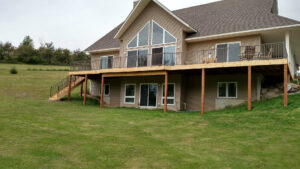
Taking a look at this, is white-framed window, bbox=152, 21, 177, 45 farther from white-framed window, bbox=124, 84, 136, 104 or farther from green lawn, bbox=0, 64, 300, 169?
green lawn, bbox=0, 64, 300, 169

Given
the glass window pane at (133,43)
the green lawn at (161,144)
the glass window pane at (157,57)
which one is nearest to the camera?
the green lawn at (161,144)

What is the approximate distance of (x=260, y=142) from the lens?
6.87 m

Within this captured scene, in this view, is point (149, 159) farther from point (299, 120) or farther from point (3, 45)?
point (3, 45)

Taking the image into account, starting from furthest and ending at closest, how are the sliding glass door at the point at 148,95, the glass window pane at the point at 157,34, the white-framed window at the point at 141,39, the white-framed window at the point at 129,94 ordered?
the white-framed window at the point at 129,94 → the white-framed window at the point at 141,39 → the sliding glass door at the point at 148,95 → the glass window pane at the point at 157,34

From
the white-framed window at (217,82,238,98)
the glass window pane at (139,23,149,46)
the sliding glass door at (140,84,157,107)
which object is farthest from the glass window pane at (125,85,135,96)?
the white-framed window at (217,82,238,98)

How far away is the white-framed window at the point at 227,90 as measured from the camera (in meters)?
15.5

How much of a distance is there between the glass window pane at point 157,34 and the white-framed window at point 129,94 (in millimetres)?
4087

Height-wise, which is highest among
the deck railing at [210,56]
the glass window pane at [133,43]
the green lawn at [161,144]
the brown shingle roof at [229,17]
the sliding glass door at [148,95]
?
the brown shingle roof at [229,17]

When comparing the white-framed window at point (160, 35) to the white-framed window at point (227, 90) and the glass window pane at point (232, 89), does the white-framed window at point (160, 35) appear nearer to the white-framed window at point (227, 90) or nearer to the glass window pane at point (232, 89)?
the white-framed window at point (227, 90)

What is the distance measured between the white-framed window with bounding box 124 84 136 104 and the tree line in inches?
1691

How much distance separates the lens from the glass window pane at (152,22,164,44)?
1735 centimetres

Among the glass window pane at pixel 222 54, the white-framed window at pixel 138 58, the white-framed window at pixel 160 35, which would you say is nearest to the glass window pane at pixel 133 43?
the white-framed window at pixel 138 58

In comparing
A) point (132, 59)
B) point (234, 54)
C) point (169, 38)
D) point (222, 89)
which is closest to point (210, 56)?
point (234, 54)

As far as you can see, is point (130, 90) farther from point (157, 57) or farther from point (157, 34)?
point (157, 34)
